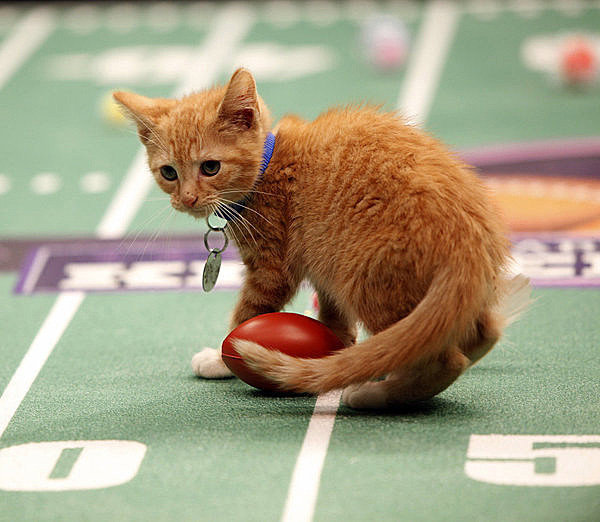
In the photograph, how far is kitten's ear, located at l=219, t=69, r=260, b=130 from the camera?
146 inches

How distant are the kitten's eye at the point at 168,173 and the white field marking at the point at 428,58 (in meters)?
3.68

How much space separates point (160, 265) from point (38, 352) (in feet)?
4.03

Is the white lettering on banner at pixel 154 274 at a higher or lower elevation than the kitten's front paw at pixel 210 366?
lower

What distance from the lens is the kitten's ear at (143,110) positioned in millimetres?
3926


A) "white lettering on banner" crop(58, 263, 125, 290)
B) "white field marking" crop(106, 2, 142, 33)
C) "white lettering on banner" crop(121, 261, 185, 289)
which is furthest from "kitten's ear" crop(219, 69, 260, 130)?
"white field marking" crop(106, 2, 142, 33)

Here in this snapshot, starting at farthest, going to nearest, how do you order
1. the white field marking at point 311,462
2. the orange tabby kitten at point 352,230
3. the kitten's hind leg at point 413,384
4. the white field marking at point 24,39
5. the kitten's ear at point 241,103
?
1. the white field marking at point 24,39
2. the kitten's ear at point 241,103
3. the kitten's hind leg at point 413,384
4. the orange tabby kitten at point 352,230
5. the white field marking at point 311,462

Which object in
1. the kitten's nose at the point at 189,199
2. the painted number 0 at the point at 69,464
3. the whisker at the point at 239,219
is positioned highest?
the kitten's nose at the point at 189,199

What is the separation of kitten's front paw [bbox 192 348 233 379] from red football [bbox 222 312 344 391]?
9.3 inches

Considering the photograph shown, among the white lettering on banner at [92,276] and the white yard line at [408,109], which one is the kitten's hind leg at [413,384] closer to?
the white yard line at [408,109]

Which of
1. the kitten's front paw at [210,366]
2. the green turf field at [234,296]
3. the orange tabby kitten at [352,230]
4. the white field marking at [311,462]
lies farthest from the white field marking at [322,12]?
the white field marking at [311,462]

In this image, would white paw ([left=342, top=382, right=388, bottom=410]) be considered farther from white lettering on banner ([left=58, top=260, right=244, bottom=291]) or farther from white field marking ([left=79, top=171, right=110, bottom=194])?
white field marking ([left=79, top=171, right=110, bottom=194])

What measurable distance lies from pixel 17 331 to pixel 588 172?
3.62 m

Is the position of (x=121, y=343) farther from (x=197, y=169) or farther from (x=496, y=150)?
(x=496, y=150)

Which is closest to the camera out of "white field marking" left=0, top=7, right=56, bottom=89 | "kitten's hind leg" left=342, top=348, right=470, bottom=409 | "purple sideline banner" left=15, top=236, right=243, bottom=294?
"kitten's hind leg" left=342, top=348, right=470, bottom=409
